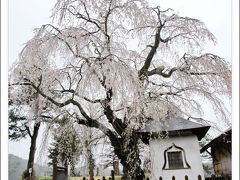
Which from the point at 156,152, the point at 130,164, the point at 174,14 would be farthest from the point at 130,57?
the point at 156,152

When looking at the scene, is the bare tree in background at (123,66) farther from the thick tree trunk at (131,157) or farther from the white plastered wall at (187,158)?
the white plastered wall at (187,158)

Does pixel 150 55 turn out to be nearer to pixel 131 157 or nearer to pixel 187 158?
pixel 131 157

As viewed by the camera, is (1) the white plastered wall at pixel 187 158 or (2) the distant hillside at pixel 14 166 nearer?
(2) the distant hillside at pixel 14 166

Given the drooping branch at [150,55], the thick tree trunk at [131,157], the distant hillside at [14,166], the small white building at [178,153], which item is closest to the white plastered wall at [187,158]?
the small white building at [178,153]

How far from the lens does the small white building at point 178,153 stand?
226 inches

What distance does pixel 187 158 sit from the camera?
585 cm

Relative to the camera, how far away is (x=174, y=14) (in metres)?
4.42

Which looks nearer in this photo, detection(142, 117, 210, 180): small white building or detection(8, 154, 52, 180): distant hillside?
detection(8, 154, 52, 180): distant hillside

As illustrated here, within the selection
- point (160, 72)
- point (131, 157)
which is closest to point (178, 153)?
point (131, 157)

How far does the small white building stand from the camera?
5738 millimetres

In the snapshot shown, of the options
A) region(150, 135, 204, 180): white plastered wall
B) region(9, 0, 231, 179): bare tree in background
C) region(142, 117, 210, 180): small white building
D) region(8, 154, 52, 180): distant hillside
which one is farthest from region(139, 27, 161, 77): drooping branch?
region(8, 154, 52, 180): distant hillside

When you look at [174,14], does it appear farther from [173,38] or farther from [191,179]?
[191,179]

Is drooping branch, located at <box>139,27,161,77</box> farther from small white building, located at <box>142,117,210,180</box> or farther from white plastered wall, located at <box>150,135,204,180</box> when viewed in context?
white plastered wall, located at <box>150,135,204,180</box>

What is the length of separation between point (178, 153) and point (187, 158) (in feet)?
0.68
